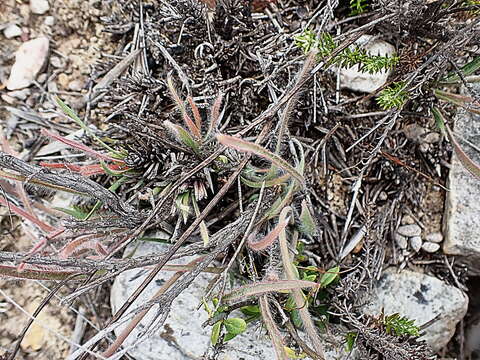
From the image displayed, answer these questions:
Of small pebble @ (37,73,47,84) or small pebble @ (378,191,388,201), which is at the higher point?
small pebble @ (37,73,47,84)

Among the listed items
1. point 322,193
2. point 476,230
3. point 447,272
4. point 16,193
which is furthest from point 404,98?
point 16,193

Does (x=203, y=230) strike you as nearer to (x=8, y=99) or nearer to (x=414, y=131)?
(x=414, y=131)

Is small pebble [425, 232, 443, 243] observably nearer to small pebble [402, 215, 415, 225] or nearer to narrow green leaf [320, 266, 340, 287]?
small pebble [402, 215, 415, 225]

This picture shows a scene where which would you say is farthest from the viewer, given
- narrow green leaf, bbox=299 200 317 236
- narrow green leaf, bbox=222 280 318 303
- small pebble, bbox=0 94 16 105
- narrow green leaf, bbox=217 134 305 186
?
small pebble, bbox=0 94 16 105

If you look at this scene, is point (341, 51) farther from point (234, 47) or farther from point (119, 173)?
point (119, 173)

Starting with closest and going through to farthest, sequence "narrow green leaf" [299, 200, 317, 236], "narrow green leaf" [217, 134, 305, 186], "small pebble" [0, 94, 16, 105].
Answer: "narrow green leaf" [217, 134, 305, 186] < "narrow green leaf" [299, 200, 317, 236] < "small pebble" [0, 94, 16, 105]

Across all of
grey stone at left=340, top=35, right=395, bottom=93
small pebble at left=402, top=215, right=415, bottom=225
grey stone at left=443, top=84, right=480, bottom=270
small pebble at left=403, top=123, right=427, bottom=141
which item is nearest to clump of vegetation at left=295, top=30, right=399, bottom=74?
grey stone at left=340, top=35, right=395, bottom=93

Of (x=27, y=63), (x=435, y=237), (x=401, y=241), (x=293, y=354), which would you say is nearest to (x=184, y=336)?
(x=293, y=354)
